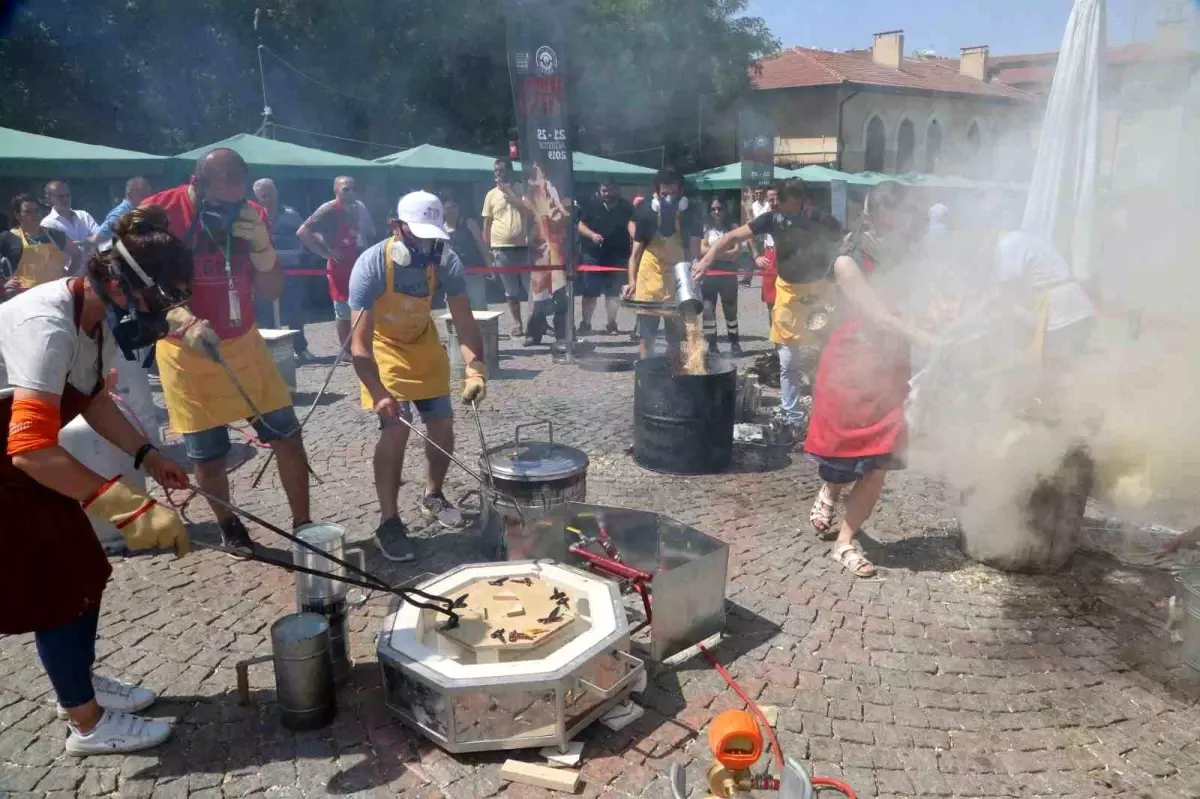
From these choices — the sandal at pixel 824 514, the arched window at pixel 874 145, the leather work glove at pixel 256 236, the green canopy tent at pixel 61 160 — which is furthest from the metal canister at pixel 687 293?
the arched window at pixel 874 145

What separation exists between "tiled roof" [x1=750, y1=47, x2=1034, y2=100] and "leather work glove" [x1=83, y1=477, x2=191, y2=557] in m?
14.1

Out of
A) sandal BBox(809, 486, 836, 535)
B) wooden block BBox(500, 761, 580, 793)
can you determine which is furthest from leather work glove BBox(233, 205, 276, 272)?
sandal BBox(809, 486, 836, 535)

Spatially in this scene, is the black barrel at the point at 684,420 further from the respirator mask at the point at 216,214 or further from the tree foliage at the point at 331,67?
the tree foliage at the point at 331,67

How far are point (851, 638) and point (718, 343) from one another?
731cm

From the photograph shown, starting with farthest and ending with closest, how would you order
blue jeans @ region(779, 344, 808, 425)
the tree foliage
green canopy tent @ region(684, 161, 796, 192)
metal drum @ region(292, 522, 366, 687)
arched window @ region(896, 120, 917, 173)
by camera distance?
arched window @ region(896, 120, 917, 173)
green canopy tent @ region(684, 161, 796, 192)
the tree foliage
blue jeans @ region(779, 344, 808, 425)
metal drum @ region(292, 522, 366, 687)

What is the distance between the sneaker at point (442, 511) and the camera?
480 centimetres

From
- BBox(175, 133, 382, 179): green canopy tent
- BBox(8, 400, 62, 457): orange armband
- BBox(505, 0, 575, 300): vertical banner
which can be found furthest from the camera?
BBox(175, 133, 382, 179): green canopy tent

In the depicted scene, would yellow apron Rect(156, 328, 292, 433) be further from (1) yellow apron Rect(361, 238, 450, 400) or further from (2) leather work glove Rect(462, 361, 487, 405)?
(2) leather work glove Rect(462, 361, 487, 405)

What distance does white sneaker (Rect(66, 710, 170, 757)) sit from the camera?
288 centimetres

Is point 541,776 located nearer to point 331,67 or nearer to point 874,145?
point 331,67

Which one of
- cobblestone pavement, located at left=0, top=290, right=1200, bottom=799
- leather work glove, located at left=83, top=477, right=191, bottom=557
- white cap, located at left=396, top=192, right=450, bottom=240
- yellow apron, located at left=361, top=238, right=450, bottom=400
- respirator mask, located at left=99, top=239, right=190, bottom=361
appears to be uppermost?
white cap, located at left=396, top=192, right=450, bottom=240

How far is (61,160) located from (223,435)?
27.4 feet

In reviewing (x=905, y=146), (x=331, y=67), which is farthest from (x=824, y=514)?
(x=905, y=146)

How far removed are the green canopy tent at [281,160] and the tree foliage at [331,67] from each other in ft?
19.2
